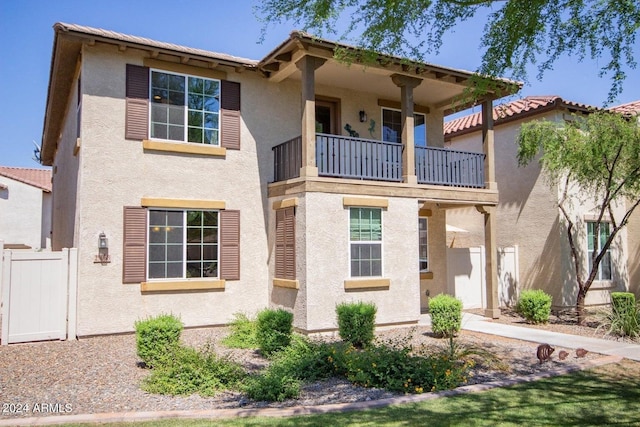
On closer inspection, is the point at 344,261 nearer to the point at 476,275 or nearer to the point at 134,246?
the point at 134,246

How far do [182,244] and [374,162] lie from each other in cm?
501

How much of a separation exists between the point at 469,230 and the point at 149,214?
1183cm

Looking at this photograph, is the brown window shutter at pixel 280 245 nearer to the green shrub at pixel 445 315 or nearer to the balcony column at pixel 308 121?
the balcony column at pixel 308 121

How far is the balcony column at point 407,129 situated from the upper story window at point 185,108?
15.2ft

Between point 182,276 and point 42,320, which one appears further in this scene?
point 182,276

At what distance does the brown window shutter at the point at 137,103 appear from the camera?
38.4 feet

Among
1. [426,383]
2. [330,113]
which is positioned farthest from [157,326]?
[330,113]

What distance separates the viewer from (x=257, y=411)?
6.30 m

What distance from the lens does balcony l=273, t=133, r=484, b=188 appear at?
40.2 feet

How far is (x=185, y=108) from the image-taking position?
12.4m

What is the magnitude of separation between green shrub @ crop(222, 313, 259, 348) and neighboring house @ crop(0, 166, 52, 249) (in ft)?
73.6

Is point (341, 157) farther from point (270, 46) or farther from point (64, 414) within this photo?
point (64, 414)

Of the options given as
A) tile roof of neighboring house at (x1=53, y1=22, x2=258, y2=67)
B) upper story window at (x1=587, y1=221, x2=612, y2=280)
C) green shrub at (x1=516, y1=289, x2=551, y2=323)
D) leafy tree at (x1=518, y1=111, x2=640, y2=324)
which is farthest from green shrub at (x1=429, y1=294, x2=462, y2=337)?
upper story window at (x1=587, y1=221, x2=612, y2=280)

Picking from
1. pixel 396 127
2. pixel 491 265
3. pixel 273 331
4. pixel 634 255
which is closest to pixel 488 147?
pixel 396 127
